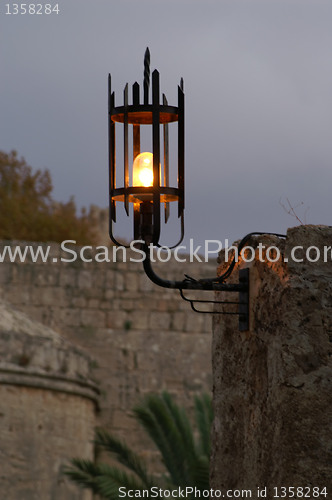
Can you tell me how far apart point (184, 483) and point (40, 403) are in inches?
96.5

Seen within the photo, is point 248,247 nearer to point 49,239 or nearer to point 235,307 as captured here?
point 235,307

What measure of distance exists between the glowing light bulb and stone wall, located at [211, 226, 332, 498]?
0.41 meters

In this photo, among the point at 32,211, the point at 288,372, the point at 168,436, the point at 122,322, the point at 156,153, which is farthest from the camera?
the point at 32,211

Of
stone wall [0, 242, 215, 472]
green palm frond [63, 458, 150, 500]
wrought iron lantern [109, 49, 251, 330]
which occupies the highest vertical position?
stone wall [0, 242, 215, 472]

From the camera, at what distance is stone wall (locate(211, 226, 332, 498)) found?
10.3 feet

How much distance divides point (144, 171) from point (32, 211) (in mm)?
21470

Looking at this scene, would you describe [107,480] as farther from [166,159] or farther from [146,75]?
[146,75]

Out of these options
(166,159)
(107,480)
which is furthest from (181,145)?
(107,480)

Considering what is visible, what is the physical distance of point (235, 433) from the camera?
371 centimetres

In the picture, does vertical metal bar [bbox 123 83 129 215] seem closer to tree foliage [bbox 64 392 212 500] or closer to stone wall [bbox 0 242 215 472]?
tree foliage [bbox 64 392 212 500]

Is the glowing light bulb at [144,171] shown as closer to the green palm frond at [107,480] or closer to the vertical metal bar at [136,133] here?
the vertical metal bar at [136,133]

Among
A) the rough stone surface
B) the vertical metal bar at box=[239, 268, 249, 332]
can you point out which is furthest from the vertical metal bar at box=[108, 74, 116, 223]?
the rough stone surface

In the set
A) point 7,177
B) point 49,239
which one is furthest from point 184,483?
point 7,177

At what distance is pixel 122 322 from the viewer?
54.6ft
